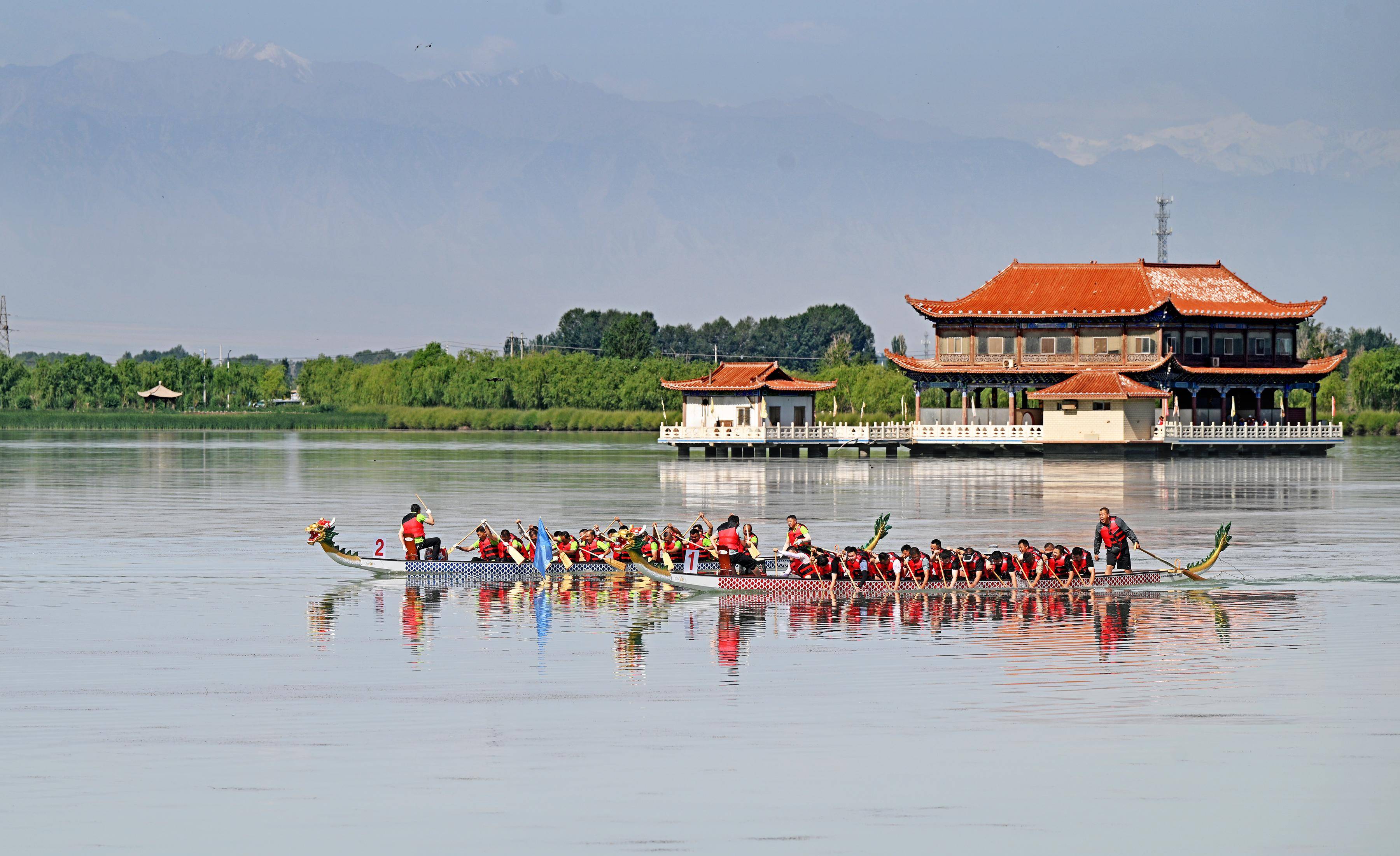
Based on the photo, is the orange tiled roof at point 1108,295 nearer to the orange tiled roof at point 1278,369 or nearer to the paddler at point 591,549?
the orange tiled roof at point 1278,369

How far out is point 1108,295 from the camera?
299 feet

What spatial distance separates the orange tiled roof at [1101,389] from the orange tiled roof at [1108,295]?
12.4 feet

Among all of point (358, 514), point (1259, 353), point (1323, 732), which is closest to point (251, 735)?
point (1323, 732)

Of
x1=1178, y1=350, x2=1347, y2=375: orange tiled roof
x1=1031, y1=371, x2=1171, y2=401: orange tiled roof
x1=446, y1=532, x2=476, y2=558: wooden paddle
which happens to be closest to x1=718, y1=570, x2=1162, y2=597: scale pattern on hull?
x1=446, y1=532, x2=476, y2=558: wooden paddle

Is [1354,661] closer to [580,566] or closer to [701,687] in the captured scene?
[701,687]

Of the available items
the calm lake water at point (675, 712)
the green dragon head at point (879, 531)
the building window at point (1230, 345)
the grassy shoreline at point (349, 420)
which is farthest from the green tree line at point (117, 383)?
the green dragon head at point (879, 531)

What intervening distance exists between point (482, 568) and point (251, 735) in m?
13.3

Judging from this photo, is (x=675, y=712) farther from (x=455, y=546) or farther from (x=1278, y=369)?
(x=1278, y=369)

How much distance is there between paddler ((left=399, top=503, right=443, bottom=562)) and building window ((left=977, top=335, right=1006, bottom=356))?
64.6 m

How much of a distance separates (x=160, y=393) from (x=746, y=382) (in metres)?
102

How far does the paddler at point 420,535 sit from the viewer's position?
96.8ft

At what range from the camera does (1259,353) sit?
302ft

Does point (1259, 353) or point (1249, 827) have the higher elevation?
point (1259, 353)

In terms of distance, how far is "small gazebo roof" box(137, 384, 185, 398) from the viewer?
17238 centimetres
